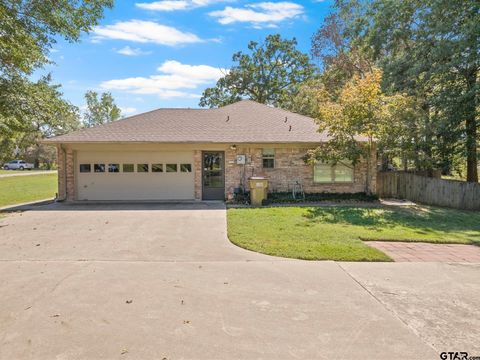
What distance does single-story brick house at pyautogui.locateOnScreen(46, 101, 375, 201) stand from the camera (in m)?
13.9

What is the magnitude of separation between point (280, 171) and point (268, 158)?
77 cm

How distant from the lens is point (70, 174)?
13.9m

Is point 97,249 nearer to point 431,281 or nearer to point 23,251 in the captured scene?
point 23,251

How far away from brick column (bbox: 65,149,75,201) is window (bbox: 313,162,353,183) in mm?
10447

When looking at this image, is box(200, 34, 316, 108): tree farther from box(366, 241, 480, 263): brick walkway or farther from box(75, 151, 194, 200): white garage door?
box(366, 241, 480, 263): brick walkway

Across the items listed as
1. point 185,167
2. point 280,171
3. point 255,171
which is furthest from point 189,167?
point 280,171

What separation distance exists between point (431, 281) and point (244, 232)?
163 inches

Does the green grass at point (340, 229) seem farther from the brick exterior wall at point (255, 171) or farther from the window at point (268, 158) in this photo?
the window at point (268, 158)

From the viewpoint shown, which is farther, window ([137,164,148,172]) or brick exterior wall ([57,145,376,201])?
window ([137,164,148,172])

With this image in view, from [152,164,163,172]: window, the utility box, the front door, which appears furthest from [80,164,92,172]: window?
the utility box

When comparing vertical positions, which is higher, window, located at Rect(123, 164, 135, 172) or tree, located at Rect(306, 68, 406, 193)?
tree, located at Rect(306, 68, 406, 193)

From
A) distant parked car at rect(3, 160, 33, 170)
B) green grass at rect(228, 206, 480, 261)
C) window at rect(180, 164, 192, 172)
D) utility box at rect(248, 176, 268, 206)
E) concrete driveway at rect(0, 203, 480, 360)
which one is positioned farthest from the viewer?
distant parked car at rect(3, 160, 33, 170)

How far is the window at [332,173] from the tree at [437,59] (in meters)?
3.73

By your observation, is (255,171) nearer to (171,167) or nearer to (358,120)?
(171,167)
